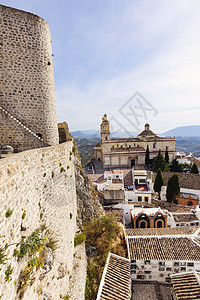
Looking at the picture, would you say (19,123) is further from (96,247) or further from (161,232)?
(161,232)

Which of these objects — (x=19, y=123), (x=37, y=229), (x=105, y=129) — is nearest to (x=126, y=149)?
(x=105, y=129)

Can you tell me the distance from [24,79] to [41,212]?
538 centimetres

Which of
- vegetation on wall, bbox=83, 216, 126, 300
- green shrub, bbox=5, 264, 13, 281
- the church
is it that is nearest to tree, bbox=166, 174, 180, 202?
vegetation on wall, bbox=83, 216, 126, 300

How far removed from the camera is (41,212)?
479cm

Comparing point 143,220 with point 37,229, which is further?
point 143,220

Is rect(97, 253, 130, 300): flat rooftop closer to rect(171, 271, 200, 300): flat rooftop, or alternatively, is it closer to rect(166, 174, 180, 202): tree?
rect(171, 271, 200, 300): flat rooftop

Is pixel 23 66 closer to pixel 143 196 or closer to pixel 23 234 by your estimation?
pixel 23 234

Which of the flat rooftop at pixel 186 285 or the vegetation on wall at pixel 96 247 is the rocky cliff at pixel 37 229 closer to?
the vegetation on wall at pixel 96 247

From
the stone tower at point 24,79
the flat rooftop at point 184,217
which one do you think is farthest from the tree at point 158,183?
the stone tower at point 24,79

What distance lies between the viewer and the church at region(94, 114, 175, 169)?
123ft

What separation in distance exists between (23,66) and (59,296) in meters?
8.48

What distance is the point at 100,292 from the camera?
28.0 feet

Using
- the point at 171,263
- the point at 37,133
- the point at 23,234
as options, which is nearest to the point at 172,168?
the point at 171,263

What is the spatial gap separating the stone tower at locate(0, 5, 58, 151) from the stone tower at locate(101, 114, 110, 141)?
31.0 meters
